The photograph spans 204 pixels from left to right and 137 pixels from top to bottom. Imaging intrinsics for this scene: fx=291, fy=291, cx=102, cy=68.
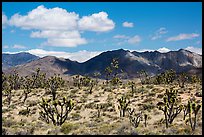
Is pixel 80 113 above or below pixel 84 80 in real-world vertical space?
below

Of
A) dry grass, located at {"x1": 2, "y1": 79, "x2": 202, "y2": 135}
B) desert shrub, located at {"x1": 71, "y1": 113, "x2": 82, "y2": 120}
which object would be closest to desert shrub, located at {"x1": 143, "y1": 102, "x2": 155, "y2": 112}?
dry grass, located at {"x1": 2, "y1": 79, "x2": 202, "y2": 135}

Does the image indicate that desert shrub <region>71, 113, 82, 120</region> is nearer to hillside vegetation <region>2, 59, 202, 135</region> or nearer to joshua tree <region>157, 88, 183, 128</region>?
hillside vegetation <region>2, 59, 202, 135</region>

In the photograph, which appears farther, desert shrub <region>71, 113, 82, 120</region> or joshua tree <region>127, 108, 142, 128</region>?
desert shrub <region>71, 113, 82, 120</region>

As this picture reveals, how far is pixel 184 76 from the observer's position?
5694cm

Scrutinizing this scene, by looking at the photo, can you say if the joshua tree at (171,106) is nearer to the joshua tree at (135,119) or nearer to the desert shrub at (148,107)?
the joshua tree at (135,119)

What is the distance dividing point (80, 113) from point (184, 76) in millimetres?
29906

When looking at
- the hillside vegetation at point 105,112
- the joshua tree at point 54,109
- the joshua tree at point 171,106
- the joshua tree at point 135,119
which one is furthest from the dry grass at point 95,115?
the joshua tree at point 54,109

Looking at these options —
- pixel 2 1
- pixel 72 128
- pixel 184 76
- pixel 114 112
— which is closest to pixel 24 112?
pixel 114 112

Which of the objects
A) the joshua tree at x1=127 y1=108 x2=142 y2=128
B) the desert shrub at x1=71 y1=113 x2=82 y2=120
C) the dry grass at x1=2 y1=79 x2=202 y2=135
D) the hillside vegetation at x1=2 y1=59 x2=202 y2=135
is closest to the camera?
the dry grass at x1=2 y1=79 x2=202 y2=135

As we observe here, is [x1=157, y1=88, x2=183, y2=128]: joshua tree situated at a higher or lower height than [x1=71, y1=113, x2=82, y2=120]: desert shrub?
higher

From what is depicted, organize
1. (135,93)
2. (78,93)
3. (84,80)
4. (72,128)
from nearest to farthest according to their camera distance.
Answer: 1. (72,128)
2. (135,93)
3. (78,93)
4. (84,80)

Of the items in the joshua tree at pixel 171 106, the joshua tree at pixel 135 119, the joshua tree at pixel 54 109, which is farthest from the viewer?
the joshua tree at pixel 54 109

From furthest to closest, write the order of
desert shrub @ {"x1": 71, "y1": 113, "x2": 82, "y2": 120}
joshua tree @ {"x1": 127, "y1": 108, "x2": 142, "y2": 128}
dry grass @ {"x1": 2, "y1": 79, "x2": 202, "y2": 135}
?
desert shrub @ {"x1": 71, "y1": 113, "x2": 82, "y2": 120} < joshua tree @ {"x1": 127, "y1": 108, "x2": 142, "y2": 128} < dry grass @ {"x1": 2, "y1": 79, "x2": 202, "y2": 135}

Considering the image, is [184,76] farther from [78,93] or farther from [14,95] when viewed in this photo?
[14,95]
